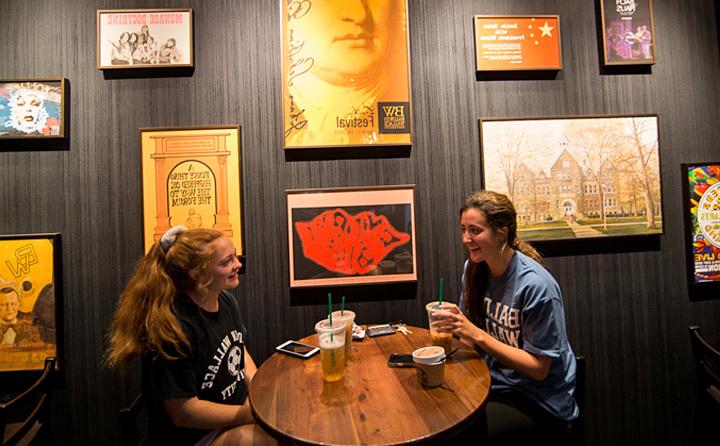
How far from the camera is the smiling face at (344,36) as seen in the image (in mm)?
2135

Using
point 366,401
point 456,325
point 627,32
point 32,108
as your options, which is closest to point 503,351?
point 456,325

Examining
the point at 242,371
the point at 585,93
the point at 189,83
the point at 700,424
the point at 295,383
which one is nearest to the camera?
the point at 295,383

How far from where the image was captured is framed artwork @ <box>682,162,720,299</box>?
2.31 m

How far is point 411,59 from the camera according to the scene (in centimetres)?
221

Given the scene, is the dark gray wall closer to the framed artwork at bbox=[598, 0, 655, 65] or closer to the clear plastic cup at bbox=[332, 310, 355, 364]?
the framed artwork at bbox=[598, 0, 655, 65]

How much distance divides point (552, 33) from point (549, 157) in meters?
0.80

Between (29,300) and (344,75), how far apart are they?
7.43 feet

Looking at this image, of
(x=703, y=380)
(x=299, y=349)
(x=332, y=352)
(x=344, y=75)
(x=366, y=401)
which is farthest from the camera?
(x=344, y=75)

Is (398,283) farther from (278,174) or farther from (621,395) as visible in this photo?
(621,395)

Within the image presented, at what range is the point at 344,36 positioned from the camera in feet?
7.04

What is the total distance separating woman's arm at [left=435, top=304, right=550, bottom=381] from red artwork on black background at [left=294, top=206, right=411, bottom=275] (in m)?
0.80

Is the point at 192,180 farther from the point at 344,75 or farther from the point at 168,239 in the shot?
the point at 344,75

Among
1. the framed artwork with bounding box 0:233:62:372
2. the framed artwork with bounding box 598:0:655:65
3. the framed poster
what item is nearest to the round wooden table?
the framed artwork with bounding box 0:233:62:372

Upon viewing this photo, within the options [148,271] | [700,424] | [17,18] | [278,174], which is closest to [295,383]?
[148,271]
